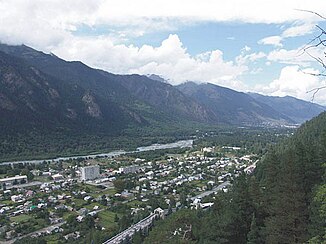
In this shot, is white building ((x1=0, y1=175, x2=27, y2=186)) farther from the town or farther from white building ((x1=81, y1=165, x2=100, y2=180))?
white building ((x1=81, y1=165, x2=100, y2=180))

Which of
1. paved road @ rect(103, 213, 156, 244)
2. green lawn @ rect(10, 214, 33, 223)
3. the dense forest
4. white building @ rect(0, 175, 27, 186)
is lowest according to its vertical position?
green lawn @ rect(10, 214, 33, 223)

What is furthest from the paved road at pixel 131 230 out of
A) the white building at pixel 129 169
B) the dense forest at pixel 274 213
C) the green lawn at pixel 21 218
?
the white building at pixel 129 169

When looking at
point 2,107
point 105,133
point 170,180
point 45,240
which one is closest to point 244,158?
point 170,180

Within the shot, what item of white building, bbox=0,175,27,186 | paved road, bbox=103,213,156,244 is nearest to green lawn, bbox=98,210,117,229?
paved road, bbox=103,213,156,244

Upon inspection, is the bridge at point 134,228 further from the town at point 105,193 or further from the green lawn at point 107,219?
the green lawn at point 107,219

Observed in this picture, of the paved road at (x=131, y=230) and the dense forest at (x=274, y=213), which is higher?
the dense forest at (x=274, y=213)

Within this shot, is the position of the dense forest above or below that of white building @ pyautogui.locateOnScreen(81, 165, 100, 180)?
above

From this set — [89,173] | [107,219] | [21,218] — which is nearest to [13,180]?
[89,173]

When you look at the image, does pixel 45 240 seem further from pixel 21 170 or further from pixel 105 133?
pixel 105 133

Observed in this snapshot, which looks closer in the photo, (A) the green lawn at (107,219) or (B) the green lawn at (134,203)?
(A) the green lawn at (107,219)

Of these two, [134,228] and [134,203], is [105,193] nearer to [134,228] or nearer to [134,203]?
[134,203]
